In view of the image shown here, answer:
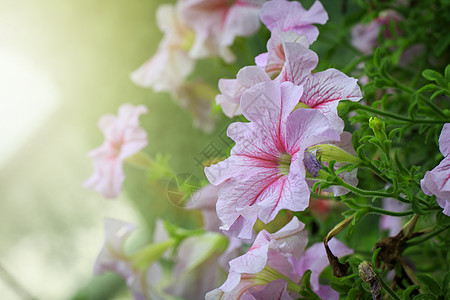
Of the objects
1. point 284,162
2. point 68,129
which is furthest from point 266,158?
point 68,129

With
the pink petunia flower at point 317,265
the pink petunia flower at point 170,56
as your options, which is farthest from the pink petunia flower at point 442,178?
the pink petunia flower at point 170,56

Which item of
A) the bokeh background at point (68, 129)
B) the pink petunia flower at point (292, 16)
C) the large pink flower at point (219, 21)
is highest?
the pink petunia flower at point (292, 16)

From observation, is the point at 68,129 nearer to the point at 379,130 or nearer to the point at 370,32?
the point at 370,32

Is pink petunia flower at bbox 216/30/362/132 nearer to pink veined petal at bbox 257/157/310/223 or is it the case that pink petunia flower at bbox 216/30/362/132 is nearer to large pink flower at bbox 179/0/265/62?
pink veined petal at bbox 257/157/310/223

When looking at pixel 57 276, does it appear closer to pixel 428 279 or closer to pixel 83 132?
pixel 83 132

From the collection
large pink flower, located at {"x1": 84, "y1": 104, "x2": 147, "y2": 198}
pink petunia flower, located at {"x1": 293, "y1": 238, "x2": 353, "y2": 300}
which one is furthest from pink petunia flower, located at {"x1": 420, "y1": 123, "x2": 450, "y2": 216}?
large pink flower, located at {"x1": 84, "y1": 104, "x2": 147, "y2": 198}

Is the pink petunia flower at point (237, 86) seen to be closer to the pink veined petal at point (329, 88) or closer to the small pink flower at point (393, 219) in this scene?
the pink veined petal at point (329, 88)
